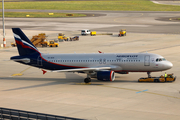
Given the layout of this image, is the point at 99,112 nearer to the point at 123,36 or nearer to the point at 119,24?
the point at 123,36

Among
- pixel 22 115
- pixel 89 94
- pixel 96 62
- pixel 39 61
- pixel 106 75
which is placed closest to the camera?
pixel 22 115

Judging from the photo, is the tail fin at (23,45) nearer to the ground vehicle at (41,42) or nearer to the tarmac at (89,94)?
the tarmac at (89,94)

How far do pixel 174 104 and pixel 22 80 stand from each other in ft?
87.9

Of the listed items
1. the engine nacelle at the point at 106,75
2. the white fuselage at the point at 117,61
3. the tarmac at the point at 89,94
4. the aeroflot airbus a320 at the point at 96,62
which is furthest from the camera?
the white fuselage at the point at 117,61

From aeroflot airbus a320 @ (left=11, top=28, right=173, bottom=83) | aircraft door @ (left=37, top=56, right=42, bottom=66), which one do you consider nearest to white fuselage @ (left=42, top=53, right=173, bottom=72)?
aeroflot airbus a320 @ (left=11, top=28, right=173, bottom=83)

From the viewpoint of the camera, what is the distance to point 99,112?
34719 millimetres

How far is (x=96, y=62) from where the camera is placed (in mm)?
50812

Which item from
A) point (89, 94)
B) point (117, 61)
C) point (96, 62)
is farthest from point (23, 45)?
point (89, 94)

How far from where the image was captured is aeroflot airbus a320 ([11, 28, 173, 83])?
4938 centimetres

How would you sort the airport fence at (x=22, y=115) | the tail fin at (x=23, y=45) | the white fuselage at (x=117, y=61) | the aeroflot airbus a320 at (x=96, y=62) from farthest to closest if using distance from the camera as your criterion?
the tail fin at (x=23, y=45) → the white fuselage at (x=117, y=61) → the aeroflot airbus a320 at (x=96, y=62) → the airport fence at (x=22, y=115)

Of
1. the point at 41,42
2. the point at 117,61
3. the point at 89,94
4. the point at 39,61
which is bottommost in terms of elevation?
the point at 89,94

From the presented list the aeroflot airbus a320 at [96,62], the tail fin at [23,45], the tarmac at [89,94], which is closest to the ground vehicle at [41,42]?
the tarmac at [89,94]

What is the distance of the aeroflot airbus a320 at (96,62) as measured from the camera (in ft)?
162

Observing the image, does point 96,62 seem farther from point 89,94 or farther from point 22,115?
point 22,115
